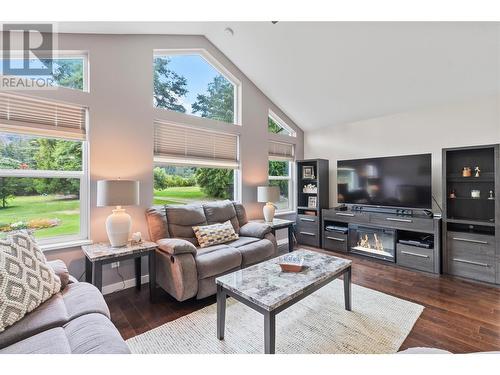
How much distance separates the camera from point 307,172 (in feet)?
15.6

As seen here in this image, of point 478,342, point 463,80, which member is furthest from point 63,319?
point 463,80

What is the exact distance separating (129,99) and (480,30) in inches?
149

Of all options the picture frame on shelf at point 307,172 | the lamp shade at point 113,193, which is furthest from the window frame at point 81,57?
the picture frame on shelf at point 307,172

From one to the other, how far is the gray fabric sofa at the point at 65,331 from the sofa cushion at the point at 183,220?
137 centimetres

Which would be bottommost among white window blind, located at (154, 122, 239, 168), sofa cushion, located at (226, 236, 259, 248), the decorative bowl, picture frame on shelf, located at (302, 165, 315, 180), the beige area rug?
the beige area rug

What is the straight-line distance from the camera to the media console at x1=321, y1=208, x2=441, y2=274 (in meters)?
3.14

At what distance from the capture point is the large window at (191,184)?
10.8 ft

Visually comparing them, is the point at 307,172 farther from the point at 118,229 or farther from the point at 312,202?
the point at 118,229

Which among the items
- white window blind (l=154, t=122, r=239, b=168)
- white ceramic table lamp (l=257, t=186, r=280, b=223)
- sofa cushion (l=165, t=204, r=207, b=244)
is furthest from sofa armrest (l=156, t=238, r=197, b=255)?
white ceramic table lamp (l=257, t=186, r=280, b=223)

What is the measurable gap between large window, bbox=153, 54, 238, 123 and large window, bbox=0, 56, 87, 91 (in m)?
0.80

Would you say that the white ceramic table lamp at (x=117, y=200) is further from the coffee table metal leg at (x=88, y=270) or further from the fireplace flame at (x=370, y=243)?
the fireplace flame at (x=370, y=243)

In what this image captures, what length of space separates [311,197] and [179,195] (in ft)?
8.37

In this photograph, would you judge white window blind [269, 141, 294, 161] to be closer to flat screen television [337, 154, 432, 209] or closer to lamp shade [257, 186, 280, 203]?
lamp shade [257, 186, 280, 203]
